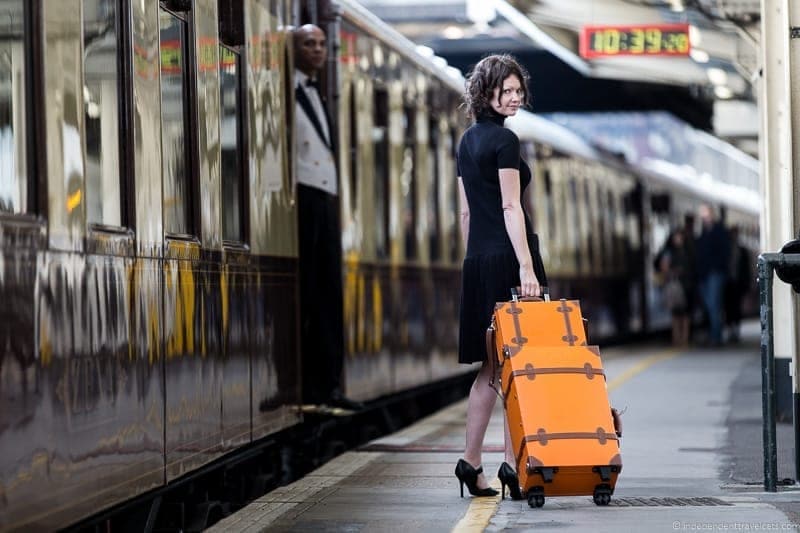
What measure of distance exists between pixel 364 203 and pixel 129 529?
5485 mm

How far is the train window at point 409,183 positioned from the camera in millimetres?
14023

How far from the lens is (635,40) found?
19.2 m

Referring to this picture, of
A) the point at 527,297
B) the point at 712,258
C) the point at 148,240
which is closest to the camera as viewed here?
the point at 148,240

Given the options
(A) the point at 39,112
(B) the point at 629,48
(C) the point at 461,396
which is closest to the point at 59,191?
(A) the point at 39,112

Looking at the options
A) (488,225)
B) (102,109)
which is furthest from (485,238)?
(102,109)

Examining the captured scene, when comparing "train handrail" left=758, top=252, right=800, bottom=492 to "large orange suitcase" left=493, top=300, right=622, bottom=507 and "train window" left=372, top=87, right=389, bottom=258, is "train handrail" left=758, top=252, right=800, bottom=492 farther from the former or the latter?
"train window" left=372, top=87, right=389, bottom=258

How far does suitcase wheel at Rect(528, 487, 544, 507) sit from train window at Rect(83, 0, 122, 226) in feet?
6.54

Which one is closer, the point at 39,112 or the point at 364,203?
the point at 39,112

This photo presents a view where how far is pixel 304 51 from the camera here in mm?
10188

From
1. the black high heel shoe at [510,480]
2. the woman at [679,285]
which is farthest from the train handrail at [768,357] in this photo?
the woman at [679,285]

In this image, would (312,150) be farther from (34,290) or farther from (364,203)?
(34,290)

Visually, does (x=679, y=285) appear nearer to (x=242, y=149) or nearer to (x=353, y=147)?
(x=353, y=147)

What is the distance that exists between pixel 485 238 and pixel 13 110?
273 centimetres

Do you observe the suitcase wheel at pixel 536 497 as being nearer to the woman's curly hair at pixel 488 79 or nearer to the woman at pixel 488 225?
the woman at pixel 488 225
